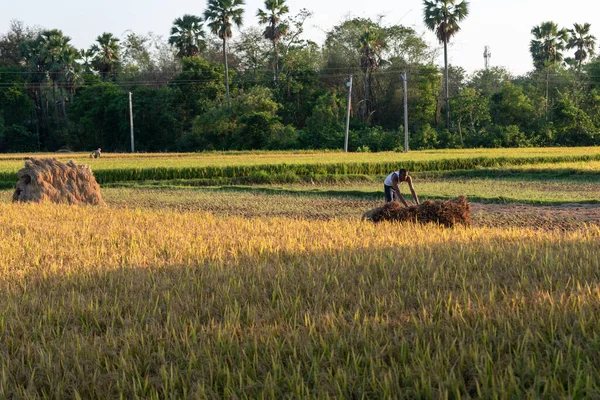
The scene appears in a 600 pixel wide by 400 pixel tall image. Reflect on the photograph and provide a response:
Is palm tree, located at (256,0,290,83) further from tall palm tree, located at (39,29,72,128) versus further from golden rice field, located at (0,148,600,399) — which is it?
golden rice field, located at (0,148,600,399)

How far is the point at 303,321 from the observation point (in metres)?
3.45

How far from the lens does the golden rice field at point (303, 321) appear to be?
8.69 feet

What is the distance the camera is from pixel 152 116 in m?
44.4

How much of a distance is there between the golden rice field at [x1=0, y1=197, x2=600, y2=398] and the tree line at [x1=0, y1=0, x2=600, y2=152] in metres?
31.2

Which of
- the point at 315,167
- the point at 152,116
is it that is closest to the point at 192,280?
the point at 315,167

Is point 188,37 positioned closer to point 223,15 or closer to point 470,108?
point 223,15

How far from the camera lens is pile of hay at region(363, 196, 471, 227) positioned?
873 centimetres

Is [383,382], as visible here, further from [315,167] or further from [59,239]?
[315,167]

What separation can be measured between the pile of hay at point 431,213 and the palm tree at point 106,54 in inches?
1654

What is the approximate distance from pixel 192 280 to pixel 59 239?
3121 mm

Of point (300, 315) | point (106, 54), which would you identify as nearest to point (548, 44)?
point (106, 54)

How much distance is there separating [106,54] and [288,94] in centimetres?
1497

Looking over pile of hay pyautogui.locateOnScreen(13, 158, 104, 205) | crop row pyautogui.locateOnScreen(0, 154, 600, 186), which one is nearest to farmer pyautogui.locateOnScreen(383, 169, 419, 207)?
pile of hay pyautogui.locateOnScreen(13, 158, 104, 205)

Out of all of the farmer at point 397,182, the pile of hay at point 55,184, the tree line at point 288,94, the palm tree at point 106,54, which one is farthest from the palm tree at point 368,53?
the farmer at point 397,182
